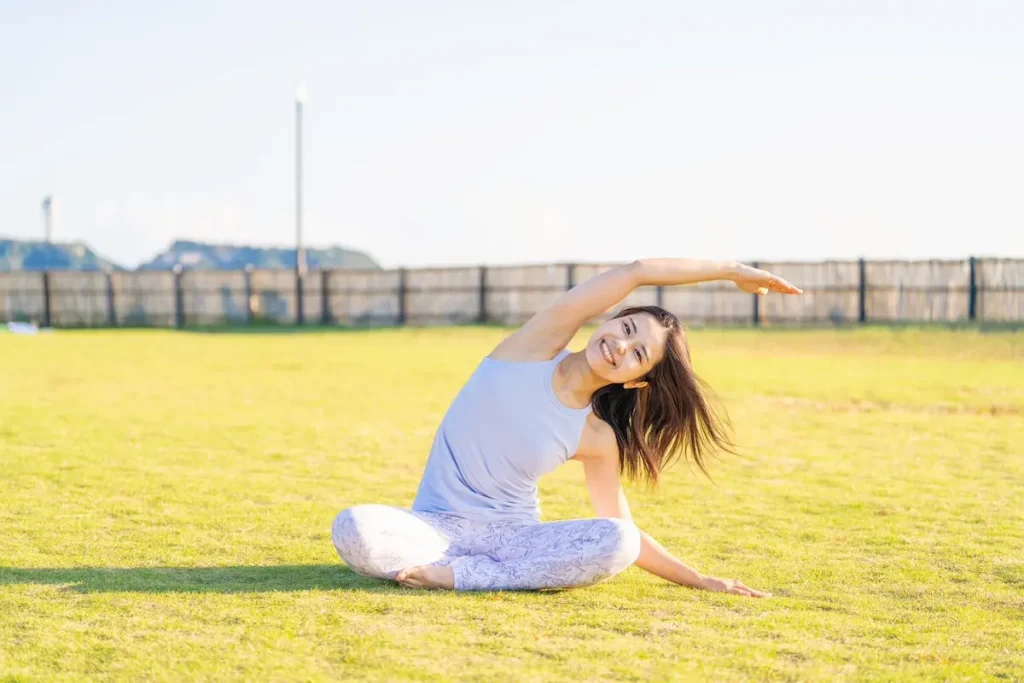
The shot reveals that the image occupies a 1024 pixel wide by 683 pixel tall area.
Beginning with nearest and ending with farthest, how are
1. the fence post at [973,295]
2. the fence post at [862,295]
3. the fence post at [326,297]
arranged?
the fence post at [973,295]
the fence post at [862,295]
the fence post at [326,297]

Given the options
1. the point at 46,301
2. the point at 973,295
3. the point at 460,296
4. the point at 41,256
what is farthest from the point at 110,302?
the point at 973,295

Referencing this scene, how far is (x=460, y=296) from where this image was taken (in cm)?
3275

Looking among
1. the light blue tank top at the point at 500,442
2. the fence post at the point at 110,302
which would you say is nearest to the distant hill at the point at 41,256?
the fence post at the point at 110,302

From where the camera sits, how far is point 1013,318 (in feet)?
89.0

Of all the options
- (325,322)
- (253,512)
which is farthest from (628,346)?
(325,322)

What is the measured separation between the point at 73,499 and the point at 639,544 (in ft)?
11.0

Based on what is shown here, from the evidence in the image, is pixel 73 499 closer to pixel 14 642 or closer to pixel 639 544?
pixel 14 642

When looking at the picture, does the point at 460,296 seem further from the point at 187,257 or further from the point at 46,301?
the point at 187,257

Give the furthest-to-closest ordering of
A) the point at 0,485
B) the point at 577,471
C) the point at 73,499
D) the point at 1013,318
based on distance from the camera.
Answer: the point at 1013,318
the point at 577,471
the point at 0,485
the point at 73,499

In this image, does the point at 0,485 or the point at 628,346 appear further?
the point at 0,485

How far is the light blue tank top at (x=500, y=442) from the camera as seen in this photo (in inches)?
169

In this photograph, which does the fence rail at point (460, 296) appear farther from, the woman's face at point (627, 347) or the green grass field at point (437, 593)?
the woman's face at point (627, 347)

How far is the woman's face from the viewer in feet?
13.6

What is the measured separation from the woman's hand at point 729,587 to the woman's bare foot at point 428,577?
902 millimetres
